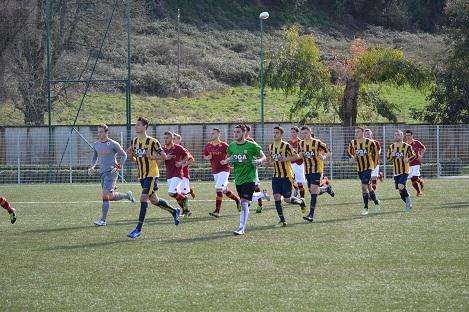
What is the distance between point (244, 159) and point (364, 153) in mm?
4731

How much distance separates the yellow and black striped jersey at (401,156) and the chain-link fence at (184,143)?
596 inches

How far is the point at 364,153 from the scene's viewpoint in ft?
69.8

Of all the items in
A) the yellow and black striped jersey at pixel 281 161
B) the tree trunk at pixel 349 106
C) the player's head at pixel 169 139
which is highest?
the tree trunk at pixel 349 106

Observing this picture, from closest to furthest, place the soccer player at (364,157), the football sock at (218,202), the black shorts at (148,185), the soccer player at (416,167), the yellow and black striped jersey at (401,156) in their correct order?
1. the black shorts at (148,185)
2. the football sock at (218,202)
3. the soccer player at (364,157)
4. the yellow and black striped jersey at (401,156)
5. the soccer player at (416,167)

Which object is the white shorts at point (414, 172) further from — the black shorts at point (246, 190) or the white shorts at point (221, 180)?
the black shorts at point (246, 190)

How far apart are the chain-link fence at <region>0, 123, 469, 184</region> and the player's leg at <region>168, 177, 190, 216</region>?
17104 mm

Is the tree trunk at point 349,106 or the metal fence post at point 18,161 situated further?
the tree trunk at point 349,106

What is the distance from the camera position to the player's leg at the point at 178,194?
2083cm

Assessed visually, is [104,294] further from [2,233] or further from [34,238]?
[2,233]

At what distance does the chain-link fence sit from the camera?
38.9m

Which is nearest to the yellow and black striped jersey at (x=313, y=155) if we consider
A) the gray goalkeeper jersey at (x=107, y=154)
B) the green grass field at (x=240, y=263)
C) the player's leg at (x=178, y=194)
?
the green grass field at (x=240, y=263)

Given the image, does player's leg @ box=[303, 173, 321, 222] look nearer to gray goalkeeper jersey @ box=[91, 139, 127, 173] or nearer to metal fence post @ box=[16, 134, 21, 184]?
gray goalkeeper jersey @ box=[91, 139, 127, 173]

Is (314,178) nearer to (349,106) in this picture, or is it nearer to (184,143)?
(184,143)

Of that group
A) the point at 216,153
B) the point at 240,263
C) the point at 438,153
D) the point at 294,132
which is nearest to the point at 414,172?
the point at 294,132
